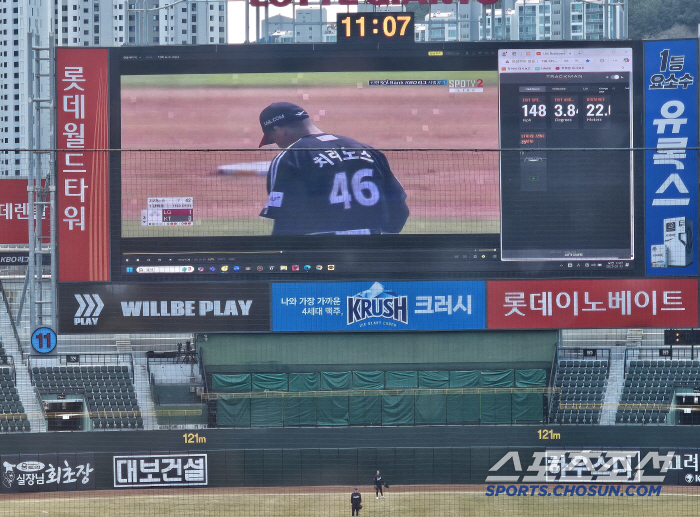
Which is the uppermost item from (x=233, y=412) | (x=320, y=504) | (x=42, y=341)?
(x=42, y=341)

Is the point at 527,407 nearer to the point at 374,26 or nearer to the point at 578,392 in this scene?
the point at 578,392

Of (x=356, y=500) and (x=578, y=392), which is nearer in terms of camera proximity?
(x=356, y=500)

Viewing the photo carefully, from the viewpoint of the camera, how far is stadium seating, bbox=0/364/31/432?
75.9 ft

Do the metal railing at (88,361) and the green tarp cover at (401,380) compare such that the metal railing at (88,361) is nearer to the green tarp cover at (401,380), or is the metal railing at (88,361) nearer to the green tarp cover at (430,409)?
the green tarp cover at (401,380)

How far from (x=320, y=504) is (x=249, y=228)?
628 centimetres

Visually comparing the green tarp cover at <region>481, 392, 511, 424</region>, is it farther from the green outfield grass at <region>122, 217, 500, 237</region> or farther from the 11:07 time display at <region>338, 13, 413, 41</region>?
the 11:07 time display at <region>338, 13, 413, 41</region>

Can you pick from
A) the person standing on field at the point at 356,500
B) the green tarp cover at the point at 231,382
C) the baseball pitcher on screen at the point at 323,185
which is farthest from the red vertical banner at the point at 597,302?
the green tarp cover at the point at 231,382

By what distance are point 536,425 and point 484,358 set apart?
2.13 meters

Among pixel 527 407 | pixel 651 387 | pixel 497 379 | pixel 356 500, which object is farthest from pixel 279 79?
pixel 651 387

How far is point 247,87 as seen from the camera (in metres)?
21.8

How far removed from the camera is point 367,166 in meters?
21.8

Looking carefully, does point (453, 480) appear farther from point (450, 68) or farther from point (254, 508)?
point (450, 68)

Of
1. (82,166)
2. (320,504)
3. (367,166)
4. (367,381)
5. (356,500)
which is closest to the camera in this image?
(356,500)

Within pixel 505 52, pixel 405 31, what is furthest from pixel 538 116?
pixel 405 31
